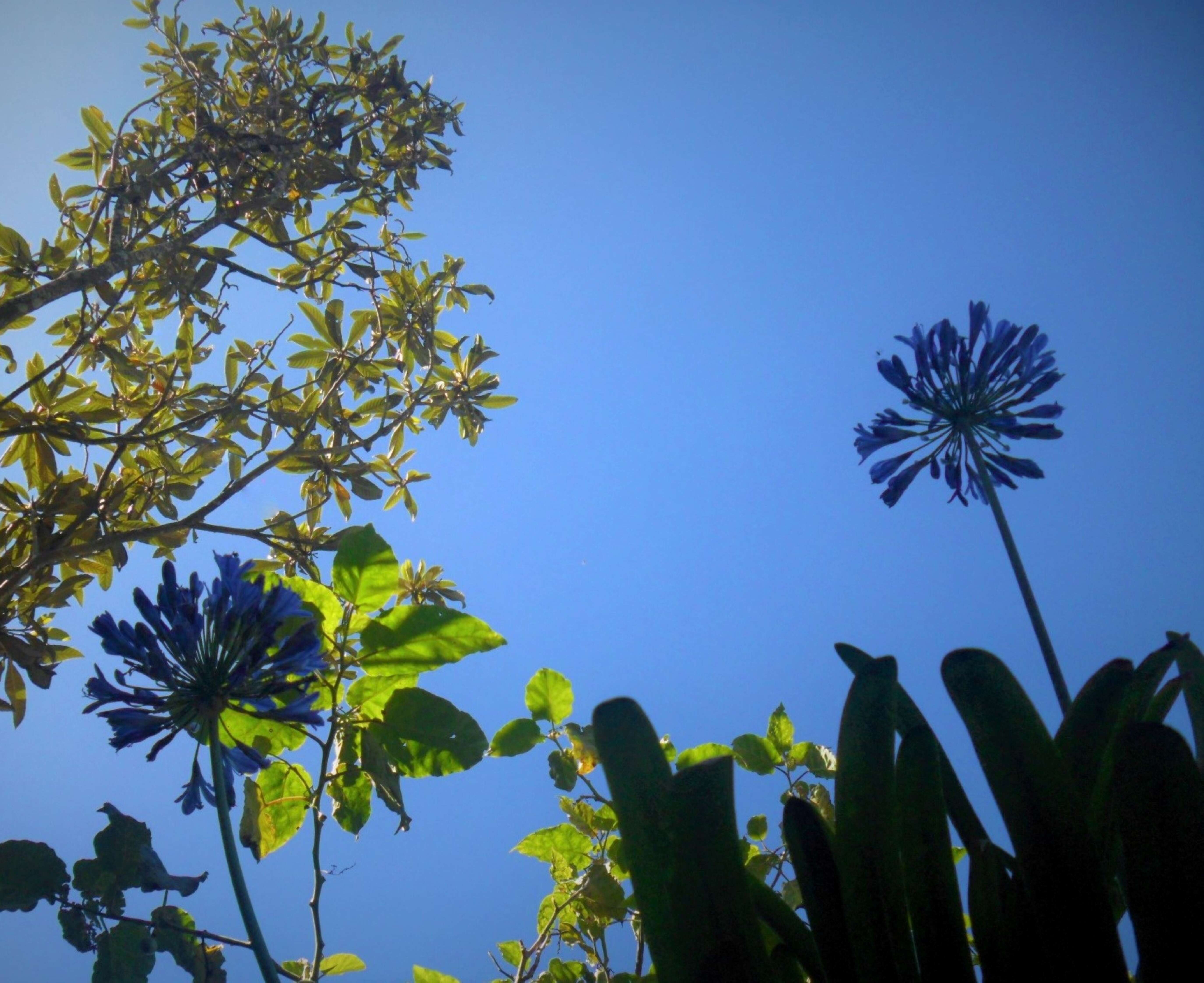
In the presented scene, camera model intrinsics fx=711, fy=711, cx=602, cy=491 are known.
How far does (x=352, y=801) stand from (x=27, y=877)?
402 mm

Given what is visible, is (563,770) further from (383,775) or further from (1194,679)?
(1194,679)

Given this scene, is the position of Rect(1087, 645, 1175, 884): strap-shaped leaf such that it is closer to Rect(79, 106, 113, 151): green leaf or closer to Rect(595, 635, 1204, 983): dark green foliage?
Rect(595, 635, 1204, 983): dark green foliage

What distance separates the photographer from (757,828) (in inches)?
56.7

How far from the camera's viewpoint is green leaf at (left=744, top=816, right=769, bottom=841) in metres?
1.42

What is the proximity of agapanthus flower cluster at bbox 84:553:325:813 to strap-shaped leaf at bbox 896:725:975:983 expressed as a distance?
74 centimetres

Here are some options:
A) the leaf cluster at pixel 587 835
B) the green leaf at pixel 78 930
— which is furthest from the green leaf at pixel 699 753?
the green leaf at pixel 78 930

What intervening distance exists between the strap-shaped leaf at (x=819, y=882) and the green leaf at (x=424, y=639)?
54cm

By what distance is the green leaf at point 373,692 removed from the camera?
1053 millimetres

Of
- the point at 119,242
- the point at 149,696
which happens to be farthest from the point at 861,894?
the point at 119,242

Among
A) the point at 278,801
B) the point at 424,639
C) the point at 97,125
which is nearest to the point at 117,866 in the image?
the point at 278,801

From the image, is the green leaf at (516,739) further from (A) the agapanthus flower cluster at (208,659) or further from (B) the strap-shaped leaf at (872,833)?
(B) the strap-shaped leaf at (872,833)

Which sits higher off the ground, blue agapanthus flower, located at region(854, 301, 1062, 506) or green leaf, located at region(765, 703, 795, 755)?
blue agapanthus flower, located at region(854, 301, 1062, 506)

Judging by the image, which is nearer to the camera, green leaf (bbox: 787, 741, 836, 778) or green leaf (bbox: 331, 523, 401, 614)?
green leaf (bbox: 331, 523, 401, 614)

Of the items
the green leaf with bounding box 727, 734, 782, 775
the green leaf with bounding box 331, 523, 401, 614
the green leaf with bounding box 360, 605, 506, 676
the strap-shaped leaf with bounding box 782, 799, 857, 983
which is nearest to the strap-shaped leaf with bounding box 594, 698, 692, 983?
the strap-shaped leaf with bounding box 782, 799, 857, 983
